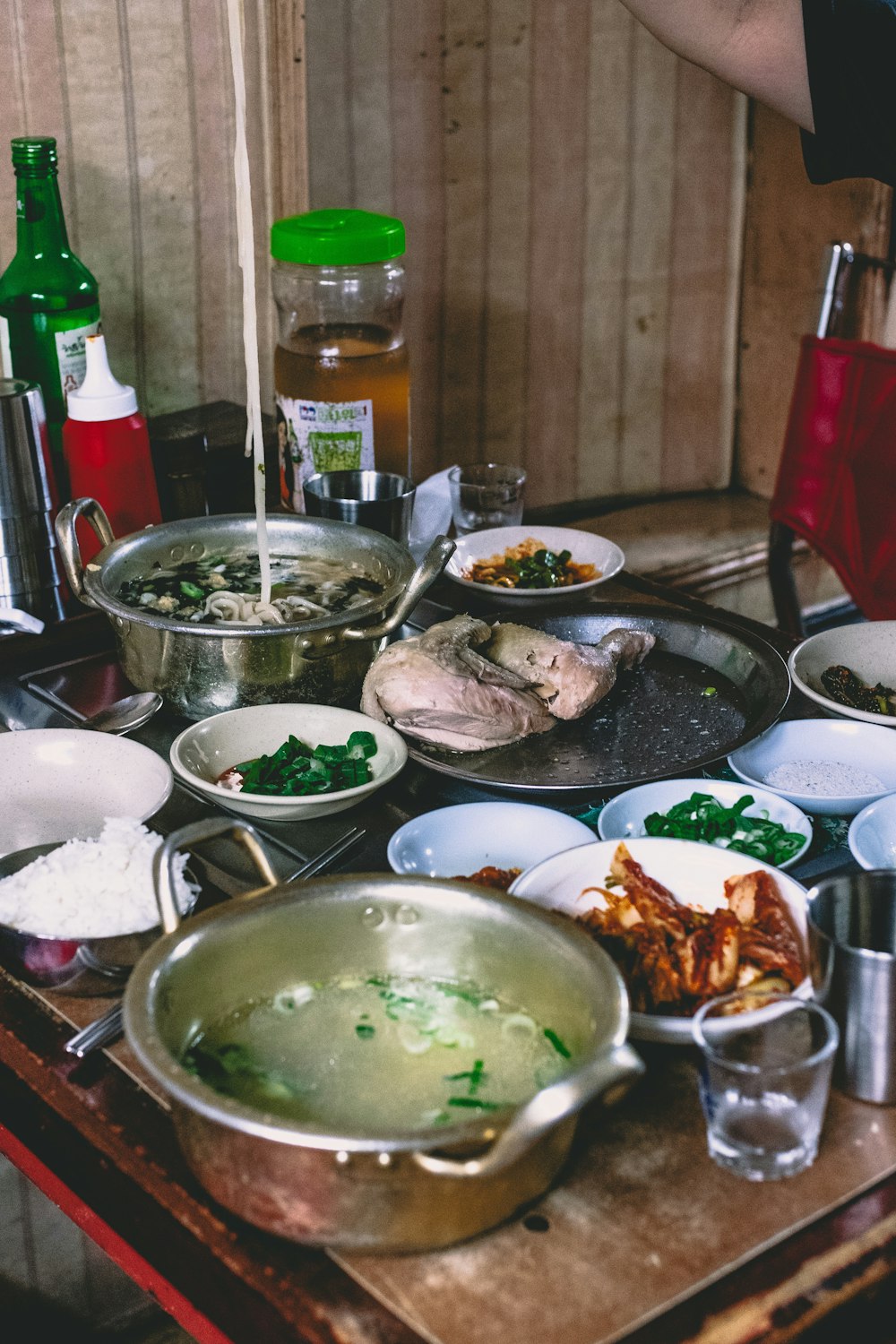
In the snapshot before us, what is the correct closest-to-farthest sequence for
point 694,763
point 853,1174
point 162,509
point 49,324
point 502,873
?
point 853,1174 < point 502,873 < point 694,763 < point 49,324 < point 162,509

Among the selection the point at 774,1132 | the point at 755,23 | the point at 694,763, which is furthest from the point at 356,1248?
the point at 755,23

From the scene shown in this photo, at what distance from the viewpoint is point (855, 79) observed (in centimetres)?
213

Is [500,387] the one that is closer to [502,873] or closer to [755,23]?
[755,23]

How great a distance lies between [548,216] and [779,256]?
65 centimetres

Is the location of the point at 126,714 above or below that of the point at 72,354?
below

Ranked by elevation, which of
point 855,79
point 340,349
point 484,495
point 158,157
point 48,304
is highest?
point 855,79

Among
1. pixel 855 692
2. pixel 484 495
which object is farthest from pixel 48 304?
pixel 855 692

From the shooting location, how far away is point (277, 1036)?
1.05m

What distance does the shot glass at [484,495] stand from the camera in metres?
2.34

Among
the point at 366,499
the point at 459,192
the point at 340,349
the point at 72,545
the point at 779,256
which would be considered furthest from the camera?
the point at 779,256

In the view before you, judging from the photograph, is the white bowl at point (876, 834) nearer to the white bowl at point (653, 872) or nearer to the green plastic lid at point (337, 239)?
the white bowl at point (653, 872)

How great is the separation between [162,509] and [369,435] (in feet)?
1.22

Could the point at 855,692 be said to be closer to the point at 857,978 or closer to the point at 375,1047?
the point at 857,978

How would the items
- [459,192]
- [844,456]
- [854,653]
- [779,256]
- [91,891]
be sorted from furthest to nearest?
[779,256], [459,192], [844,456], [854,653], [91,891]
